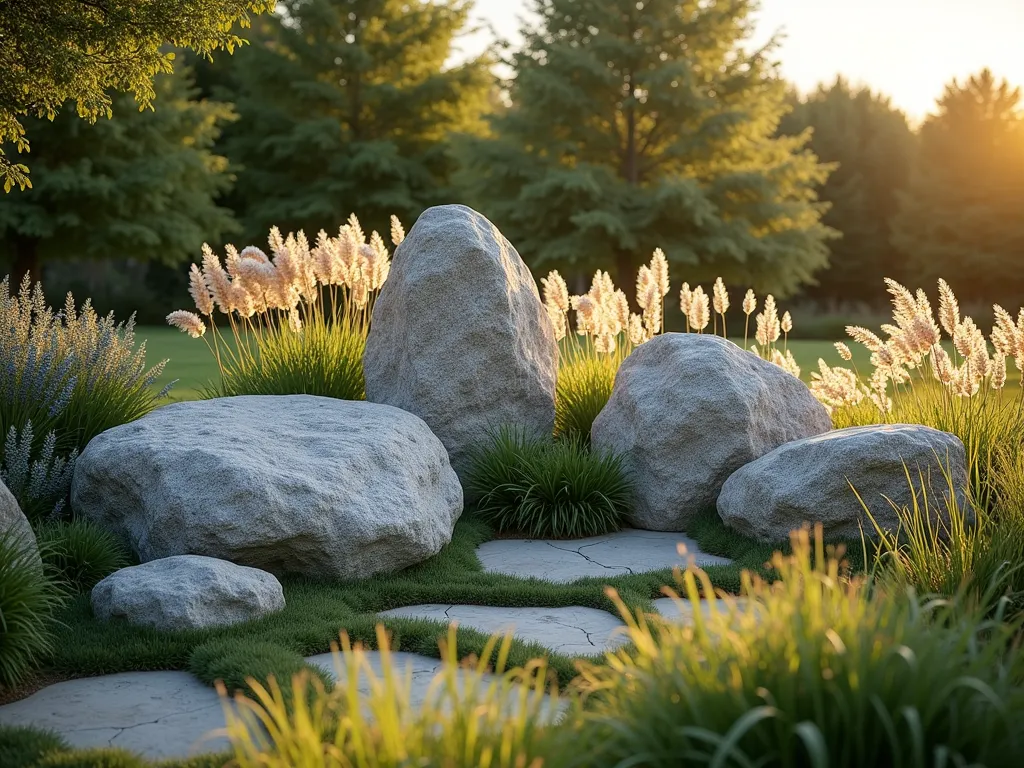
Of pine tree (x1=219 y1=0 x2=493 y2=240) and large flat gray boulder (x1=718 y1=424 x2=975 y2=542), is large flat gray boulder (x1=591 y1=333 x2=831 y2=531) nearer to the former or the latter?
large flat gray boulder (x1=718 y1=424 x2=975 y2=542)

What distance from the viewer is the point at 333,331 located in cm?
862

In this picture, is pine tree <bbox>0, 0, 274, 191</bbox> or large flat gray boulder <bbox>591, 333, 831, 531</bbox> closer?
pine tree <bbox>0, 0, 274, 191</bbox>

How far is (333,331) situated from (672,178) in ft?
52.4

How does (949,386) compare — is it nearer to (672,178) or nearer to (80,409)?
(80,409)

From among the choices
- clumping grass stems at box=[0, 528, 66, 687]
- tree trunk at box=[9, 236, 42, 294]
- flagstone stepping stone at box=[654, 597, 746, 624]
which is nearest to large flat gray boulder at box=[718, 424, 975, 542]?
flagstone stepping stone at box=[654, 597, 746, 624]

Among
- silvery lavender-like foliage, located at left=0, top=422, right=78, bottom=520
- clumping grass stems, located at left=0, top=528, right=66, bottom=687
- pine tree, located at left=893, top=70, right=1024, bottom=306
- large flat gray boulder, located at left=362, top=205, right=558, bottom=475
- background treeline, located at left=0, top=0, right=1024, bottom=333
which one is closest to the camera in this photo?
clumping grass stems, located at left=0, top=528, right=66, bottom=687

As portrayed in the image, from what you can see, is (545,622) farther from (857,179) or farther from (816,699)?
(857,179)

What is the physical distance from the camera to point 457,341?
758 cm

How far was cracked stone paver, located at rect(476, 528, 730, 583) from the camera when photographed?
6250mm

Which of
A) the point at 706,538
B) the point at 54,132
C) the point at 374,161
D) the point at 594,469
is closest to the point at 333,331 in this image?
the point at 594,469

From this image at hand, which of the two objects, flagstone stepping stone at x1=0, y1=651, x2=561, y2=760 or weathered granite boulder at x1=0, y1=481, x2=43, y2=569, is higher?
weathered granite boulder at x1=0, y1=481, x2=43, y2=569

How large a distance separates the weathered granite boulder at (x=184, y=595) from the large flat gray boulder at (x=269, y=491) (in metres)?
0.40

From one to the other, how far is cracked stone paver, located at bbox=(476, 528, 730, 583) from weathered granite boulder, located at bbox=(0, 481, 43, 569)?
265cm

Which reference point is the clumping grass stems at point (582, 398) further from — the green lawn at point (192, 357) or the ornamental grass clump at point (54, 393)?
the green lawn at point (192, 357)
